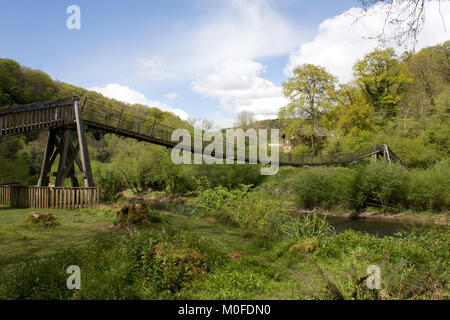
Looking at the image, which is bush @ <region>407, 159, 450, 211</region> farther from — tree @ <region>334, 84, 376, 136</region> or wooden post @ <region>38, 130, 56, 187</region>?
wooden post @ <region>38, 130, 56, 187</region>

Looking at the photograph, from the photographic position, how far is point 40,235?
6.95 meters

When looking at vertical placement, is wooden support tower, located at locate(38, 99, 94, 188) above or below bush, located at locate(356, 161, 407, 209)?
above

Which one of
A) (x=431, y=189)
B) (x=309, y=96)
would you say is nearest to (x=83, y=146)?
(x=431, y=189)

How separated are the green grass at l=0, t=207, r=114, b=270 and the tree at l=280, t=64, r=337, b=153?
2991 centimetres

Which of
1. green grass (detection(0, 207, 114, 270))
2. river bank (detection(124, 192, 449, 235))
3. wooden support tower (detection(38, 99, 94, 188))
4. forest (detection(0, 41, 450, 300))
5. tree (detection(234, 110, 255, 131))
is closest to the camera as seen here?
forest (detection(0, 41, 450, 300))

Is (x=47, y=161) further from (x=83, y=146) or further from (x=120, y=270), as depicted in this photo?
(x=120, y=270)

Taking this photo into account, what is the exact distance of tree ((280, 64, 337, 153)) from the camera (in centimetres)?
3586

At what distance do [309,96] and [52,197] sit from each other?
30.8 m

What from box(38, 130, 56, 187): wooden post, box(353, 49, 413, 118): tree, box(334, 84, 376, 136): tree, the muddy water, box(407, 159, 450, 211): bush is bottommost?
the muddy water

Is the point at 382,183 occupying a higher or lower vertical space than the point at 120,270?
lower

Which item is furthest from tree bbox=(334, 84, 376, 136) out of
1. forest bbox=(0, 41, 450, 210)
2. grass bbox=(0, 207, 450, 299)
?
grass bbox=(0, 207, 450, 299)
